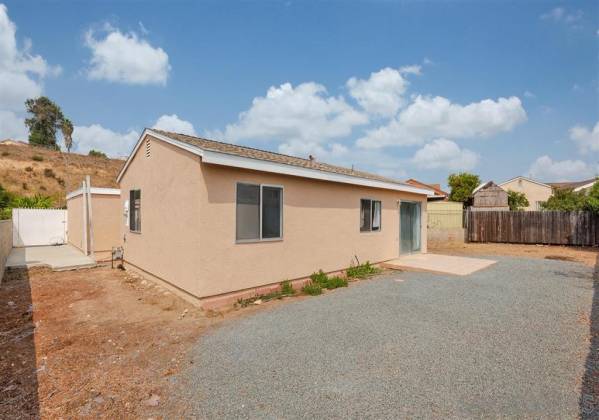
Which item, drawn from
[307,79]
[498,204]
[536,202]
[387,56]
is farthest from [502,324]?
[536,202]

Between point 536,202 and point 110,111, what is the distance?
47.0m

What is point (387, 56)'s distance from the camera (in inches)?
530

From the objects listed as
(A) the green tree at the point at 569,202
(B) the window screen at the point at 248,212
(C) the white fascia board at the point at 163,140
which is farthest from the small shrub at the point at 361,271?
(A) the green tree at the point at 569,202

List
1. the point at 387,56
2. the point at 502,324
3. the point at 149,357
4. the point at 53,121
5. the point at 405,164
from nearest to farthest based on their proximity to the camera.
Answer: the point at 149,357, the point at 502,324, the point at 387,56, the point at 405,164, the point at 53,121

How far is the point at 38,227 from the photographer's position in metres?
17.9

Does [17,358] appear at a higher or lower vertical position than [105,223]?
lower

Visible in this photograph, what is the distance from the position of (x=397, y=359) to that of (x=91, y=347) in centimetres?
442

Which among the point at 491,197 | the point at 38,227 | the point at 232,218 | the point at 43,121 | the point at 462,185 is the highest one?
the point at 43,121

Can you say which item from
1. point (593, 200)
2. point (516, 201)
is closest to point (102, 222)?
point (593, 200)

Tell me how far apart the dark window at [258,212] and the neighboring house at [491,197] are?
102ft

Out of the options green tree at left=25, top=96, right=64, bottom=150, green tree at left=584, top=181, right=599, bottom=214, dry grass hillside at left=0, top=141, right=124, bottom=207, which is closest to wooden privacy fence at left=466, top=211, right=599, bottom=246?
green tree at left=584, top=181, right=599, bottom=214

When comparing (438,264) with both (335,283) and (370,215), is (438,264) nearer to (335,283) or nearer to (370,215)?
(370,215)

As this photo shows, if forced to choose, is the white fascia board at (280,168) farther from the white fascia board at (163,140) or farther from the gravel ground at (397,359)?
the gravel ground at (397,359)

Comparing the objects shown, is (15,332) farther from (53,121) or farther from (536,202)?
(53,121)
